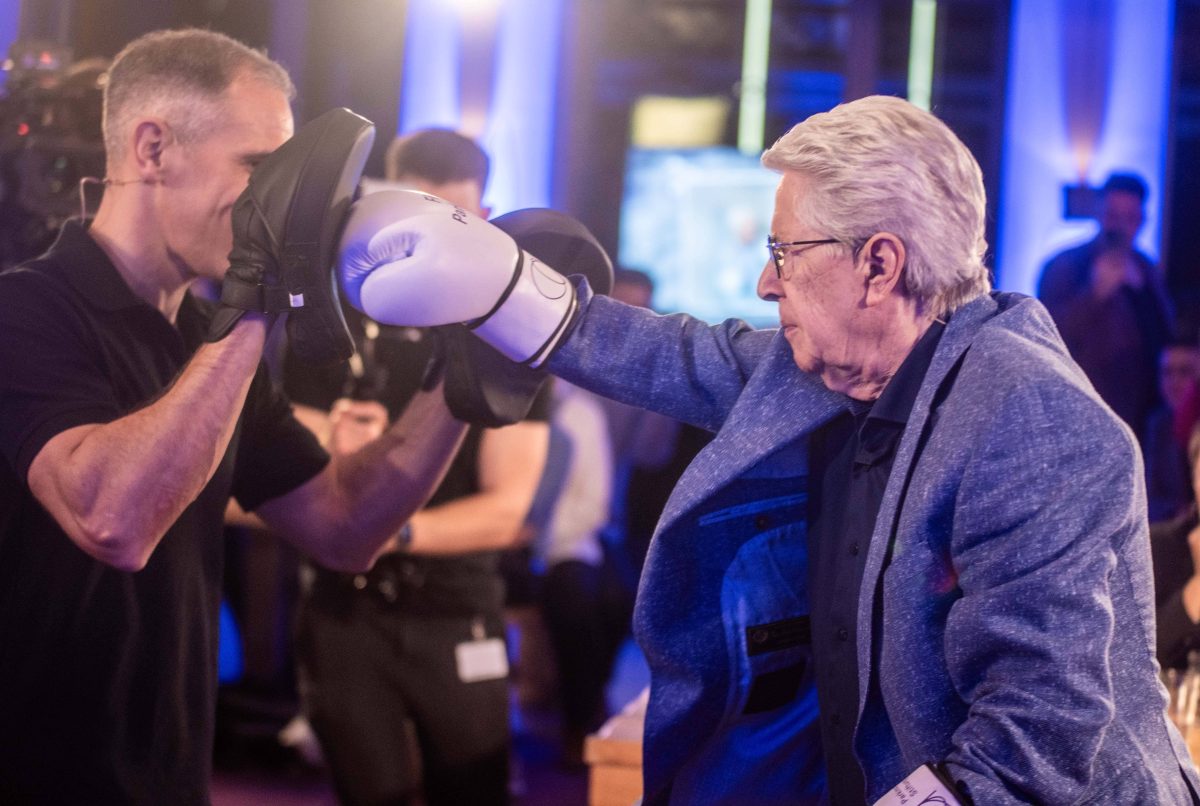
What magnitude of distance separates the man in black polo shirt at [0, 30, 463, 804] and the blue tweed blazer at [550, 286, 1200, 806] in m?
0.44

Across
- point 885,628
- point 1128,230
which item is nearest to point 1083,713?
point 885,628

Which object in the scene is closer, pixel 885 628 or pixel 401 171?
pixel 885 628

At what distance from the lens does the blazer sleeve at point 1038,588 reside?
47.4 inches

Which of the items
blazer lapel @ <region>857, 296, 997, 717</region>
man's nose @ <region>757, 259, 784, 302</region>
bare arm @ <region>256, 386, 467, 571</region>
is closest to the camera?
blazer lapel @ <region>857, 296, 997, 717</region>

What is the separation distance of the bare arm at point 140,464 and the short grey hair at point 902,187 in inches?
27.7

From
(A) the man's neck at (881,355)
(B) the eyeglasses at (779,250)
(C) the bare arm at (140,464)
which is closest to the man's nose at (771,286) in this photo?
(B) the eyeglasses at (779,250)

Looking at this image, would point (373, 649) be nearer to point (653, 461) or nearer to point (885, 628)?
point (885, 628)

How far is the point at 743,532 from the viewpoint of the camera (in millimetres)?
1525

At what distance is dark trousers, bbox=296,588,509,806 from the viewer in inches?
102

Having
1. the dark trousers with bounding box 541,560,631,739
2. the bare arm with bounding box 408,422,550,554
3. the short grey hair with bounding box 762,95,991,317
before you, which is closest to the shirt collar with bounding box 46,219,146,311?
the short grey hair with bounding box 762,95,991,317

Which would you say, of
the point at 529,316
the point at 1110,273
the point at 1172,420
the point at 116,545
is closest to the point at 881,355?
the point at 529,316

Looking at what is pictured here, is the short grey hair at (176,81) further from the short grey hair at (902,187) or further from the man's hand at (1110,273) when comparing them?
the man's hand at (1110,273)

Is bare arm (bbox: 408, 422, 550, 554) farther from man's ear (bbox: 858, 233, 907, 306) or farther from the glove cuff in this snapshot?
man's ear (bbox: 858, 233, 907, 306)

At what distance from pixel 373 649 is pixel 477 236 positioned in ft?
4.45
